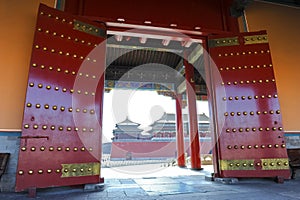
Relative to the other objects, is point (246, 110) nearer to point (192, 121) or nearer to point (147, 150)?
point (192, 121)

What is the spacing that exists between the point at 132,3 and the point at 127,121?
2069 cm

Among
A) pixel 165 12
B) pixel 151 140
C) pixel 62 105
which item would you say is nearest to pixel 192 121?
pixel 165 12

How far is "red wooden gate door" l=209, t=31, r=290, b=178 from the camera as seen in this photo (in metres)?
2.87

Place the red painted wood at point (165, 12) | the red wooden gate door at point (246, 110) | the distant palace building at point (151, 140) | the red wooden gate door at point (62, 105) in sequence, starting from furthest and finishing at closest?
1. the distant palace building at point (151, 140)
2. the red painted wood at point (165, 12)
3. the red wooden gate door at point (246, 110)
4. the red wooden gate door at point (62, 105)

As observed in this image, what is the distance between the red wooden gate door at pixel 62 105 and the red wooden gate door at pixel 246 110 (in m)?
1.92

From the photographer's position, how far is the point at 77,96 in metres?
2.68

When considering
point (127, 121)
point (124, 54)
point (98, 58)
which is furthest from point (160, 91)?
point (127, 121)

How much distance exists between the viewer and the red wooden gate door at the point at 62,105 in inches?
89.3

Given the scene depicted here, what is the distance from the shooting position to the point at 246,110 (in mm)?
3086

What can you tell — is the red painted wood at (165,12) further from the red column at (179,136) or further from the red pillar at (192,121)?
the red column at (179,136)

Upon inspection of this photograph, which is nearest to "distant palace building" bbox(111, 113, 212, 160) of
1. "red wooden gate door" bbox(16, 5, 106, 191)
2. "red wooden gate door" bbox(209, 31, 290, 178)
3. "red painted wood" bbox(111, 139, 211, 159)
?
"red painted wood" bbox(111, 139, 211, 159)

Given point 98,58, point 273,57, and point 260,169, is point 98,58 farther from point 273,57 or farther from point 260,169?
point 273,57

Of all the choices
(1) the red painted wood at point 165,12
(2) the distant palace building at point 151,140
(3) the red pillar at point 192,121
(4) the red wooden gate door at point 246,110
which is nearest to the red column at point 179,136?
(3) the red pillar at point 192,121

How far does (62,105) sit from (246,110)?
277 cm
